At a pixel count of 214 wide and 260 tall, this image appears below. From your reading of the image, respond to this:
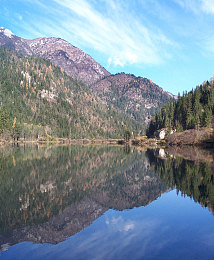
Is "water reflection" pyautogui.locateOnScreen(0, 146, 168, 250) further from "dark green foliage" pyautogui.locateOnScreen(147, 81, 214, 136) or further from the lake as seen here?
"dark green foliage" pyautogui.locateOnScreen(147, 81, 214, 136)

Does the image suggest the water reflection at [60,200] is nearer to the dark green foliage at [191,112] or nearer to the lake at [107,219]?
the lake at [107,219]

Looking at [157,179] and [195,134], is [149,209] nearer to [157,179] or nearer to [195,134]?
[157,179]

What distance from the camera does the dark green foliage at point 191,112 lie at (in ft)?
345

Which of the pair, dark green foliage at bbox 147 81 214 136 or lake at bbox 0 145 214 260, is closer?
lake at bbox 0 145 214 260

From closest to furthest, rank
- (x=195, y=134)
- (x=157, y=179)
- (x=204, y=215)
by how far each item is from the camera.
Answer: (x=204, y=215), (x=157, y=179), (x=195, y=134)

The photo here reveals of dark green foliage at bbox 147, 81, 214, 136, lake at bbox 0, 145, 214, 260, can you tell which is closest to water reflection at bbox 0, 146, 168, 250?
lake at bbox 0, 145, 214, 260

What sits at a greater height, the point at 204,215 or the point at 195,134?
the point at 195,134

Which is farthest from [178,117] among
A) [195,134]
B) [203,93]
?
[195,134]

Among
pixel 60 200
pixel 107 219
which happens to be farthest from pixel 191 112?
pixel 107 219

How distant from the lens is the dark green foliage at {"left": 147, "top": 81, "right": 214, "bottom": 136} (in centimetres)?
10525

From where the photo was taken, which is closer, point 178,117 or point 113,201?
point 113,201

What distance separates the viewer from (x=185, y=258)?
9367 millimetres

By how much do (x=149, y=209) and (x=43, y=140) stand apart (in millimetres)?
179323

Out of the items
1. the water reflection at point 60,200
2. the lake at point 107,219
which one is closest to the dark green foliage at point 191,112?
the water reflection at point 60,200
